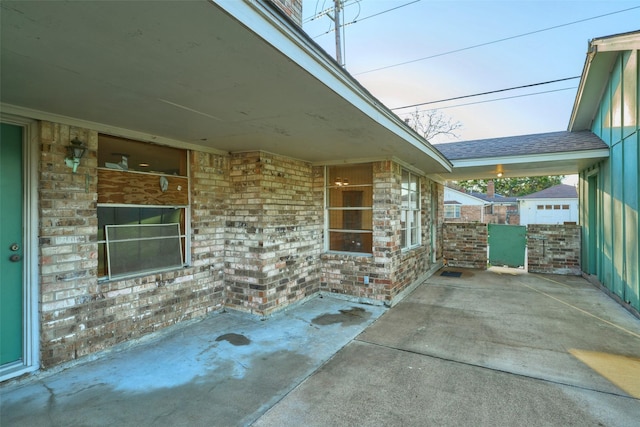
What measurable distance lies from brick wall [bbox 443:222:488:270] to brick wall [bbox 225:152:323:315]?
593 centimetres

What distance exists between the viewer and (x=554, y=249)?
8180 millimetres

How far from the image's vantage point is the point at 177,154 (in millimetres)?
Result: 4289

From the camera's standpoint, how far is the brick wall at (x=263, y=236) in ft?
15.0

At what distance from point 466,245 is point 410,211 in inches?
145

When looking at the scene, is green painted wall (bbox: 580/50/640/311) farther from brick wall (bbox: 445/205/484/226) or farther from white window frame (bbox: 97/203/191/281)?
brick wall (bbox: 445/205/484/226)

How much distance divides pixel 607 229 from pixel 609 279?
0.99 meters

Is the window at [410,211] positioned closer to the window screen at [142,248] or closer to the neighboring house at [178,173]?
the neighboring house at [178,173]

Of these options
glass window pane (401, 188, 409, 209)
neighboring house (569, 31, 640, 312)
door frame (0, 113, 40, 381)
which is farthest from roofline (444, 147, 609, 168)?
door frame (0, 113, 40, 381)

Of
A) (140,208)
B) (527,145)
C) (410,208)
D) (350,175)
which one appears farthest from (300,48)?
(527,145)

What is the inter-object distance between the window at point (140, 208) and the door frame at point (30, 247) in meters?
0.58

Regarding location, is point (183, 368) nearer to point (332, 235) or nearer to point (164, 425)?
point (164, 425)

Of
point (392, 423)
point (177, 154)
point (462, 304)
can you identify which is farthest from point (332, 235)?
point (392, 423)

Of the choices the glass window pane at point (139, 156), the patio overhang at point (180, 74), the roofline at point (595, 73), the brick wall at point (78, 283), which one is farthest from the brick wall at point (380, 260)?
the roofline at point (595, 73)

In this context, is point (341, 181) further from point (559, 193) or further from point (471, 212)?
point (559, 193)
